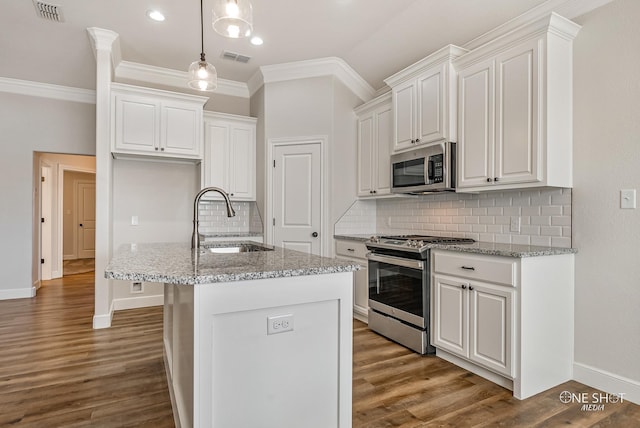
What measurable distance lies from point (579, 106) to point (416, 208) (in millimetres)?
1775

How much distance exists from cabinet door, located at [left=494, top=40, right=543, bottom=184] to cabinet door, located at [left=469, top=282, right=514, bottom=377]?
2.70 feet

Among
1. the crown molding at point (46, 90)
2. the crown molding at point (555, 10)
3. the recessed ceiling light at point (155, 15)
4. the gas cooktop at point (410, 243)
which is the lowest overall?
the gas cooktop at point (410, 243)

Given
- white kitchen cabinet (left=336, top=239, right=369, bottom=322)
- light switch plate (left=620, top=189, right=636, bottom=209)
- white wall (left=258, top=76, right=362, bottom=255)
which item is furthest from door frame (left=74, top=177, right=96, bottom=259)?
light switch plate (left=620, top=189, right=636, bottom=209)

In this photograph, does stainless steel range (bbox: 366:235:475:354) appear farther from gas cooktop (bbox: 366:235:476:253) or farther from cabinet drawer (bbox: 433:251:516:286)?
cabinet drawer (bbox: 433:251:516:286)

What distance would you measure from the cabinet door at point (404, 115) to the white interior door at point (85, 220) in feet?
29.3

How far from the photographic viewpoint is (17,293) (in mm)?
4805

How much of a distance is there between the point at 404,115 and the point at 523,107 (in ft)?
3.78

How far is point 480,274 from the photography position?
2.48m

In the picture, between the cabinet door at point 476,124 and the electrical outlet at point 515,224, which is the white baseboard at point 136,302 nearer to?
the cabinet door at point 476,124

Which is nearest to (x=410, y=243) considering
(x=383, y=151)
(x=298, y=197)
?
(x=383, y=151)

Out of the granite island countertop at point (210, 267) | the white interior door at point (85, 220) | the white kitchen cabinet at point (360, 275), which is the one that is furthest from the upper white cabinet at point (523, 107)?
the white interior door at point (85, 220)

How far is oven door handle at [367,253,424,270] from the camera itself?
2922 millimetres

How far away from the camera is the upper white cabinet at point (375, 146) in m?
3.89

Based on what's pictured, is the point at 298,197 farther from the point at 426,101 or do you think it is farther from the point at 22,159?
the point at 22,159
